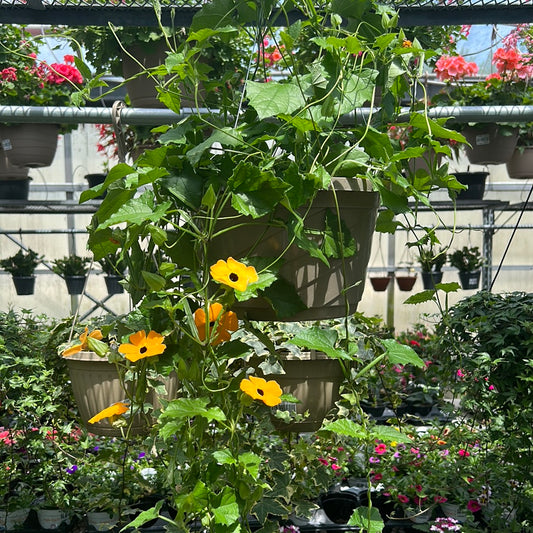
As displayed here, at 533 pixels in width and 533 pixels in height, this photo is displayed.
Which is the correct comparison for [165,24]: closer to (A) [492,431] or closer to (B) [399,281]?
(A) [492,431]

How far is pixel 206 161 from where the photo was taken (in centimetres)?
73

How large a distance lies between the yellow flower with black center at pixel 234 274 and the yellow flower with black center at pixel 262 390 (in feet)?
0.35

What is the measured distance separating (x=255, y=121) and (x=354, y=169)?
14 centimetres

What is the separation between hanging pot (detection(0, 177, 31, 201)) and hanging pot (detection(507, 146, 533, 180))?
271cm

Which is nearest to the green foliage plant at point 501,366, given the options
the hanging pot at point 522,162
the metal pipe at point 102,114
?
the metal pipe at point 102,114

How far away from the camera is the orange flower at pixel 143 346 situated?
0.68 metres

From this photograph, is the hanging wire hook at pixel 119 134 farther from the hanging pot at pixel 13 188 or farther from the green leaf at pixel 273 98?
the hanging pot at pixel 13 188

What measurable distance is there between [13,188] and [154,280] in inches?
122

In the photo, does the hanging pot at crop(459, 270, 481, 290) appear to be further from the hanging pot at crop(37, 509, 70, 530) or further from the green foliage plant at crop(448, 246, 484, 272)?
the hanging pot at crop(37, 509, 70, 530)

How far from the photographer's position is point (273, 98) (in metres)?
0.67

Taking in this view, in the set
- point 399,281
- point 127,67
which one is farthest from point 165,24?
point 399,281

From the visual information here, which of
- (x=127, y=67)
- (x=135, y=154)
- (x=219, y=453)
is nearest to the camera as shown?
(x=219, y=453)

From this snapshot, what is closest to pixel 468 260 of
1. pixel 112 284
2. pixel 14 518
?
pixel 112 284

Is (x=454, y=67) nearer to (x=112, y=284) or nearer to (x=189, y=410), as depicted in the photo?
(x=112, y=284)
